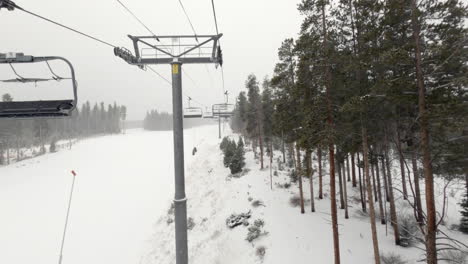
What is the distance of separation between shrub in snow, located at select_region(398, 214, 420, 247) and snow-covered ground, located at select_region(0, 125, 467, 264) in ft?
1.62

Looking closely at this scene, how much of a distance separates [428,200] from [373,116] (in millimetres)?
4528

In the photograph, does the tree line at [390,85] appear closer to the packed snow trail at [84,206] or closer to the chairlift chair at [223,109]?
the chairlift chair at [223,109]

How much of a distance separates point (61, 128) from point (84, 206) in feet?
210

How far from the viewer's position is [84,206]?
2362cm

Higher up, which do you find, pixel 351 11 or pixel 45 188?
pixel 351 11

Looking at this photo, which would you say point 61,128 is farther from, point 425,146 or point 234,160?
point 425,146

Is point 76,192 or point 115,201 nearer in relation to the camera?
point 115,201

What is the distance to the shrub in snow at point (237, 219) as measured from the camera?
51.2ft

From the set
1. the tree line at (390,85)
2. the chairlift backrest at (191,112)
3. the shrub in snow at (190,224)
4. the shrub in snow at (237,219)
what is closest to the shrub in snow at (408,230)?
the tree line at (390,85)

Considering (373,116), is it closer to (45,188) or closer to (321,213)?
(321,213)

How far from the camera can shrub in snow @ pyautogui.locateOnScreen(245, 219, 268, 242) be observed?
1368cm

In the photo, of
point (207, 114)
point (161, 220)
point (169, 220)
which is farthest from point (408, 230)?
point (207, 114)

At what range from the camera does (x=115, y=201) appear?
81.3ft

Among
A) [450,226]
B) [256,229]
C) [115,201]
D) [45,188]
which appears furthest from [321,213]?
[45,188]
